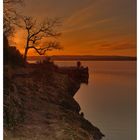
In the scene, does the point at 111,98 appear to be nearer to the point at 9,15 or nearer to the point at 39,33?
the point at 39,33

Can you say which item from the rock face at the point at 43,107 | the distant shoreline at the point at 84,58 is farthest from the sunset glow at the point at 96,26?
the rock face at the point at 43,107

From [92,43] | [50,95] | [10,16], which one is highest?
[10,16]

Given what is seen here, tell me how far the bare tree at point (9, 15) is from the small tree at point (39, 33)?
0.05 meters

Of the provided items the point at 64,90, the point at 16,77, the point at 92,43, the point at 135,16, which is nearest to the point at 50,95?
the point at 64,90

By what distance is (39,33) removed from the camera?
1.55m

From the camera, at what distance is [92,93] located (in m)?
1.55

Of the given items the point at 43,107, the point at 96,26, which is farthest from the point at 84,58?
the point at 43,107

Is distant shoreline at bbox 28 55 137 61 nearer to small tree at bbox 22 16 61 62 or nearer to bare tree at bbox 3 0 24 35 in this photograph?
small tree at bbox 22 16 61 62

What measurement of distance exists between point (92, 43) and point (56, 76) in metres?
0.22

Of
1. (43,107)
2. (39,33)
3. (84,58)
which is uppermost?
(39,33)

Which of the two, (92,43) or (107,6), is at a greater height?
(107,6)

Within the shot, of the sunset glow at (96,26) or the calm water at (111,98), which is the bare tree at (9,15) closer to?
the sunset glow at (96,26)

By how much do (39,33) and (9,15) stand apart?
6.0 inches

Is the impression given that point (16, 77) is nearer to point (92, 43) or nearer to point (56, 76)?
point (56, 76)
